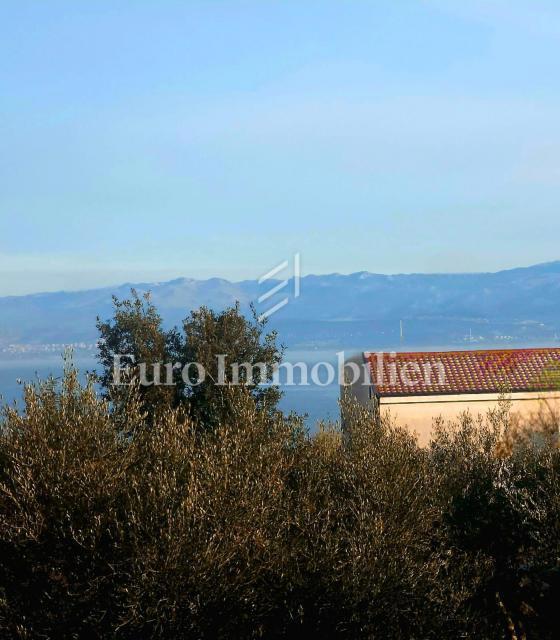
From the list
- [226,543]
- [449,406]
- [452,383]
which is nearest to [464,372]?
[452,383]

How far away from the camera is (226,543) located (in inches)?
463

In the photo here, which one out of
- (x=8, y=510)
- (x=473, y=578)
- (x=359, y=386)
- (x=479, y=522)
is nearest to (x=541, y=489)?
(x=479, y=522)

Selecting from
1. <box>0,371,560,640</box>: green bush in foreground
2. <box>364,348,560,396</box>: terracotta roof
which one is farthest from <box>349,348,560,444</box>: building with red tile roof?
<box>0,371,560,640</box>: green bush in foreground

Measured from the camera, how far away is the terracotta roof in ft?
106

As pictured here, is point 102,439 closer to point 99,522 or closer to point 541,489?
point 99,522

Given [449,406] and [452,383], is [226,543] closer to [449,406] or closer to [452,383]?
[449,406]

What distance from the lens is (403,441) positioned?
55.3ft

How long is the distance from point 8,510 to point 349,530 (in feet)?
15.9

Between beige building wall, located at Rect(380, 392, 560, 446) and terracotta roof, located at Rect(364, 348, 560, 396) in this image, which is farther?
→ terracotta roof, located at Rect(364, 348, 560, 396)

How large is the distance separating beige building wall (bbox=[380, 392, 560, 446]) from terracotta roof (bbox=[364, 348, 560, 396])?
0.72 feet

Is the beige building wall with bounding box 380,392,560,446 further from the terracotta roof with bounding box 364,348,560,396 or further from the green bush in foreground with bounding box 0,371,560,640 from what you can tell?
the green bush in foreground with bounding box 0,371,560,640

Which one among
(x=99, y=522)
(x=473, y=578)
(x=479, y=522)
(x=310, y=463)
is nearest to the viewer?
(x=99, y=522)

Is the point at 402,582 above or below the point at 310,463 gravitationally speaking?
below

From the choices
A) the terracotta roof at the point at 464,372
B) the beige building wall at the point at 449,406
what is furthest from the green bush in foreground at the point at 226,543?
the terracotta roof at the point at 464,372
